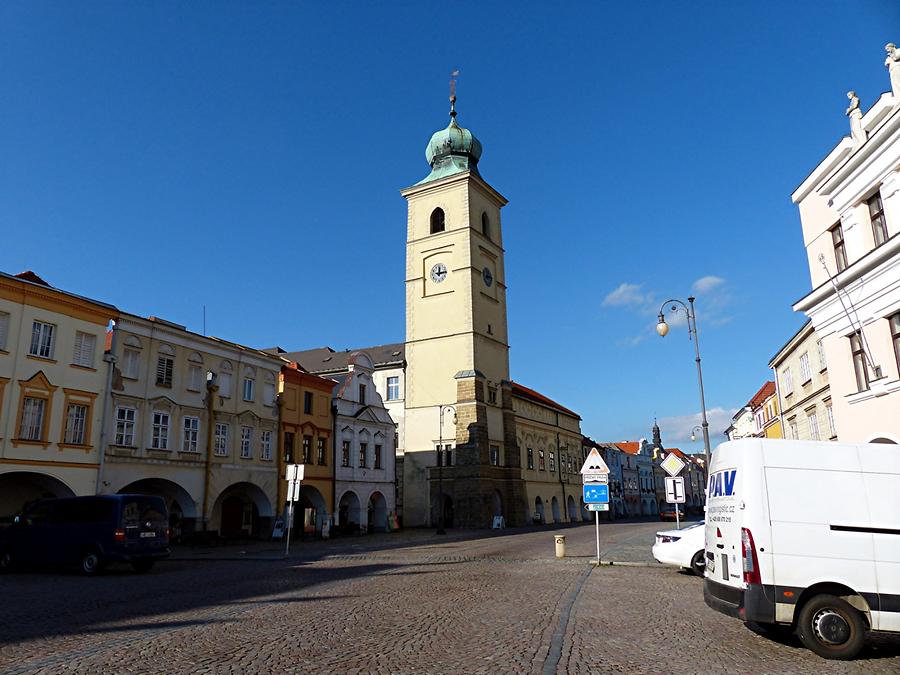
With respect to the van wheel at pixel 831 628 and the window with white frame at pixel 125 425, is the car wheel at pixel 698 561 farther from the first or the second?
the window with white frame at pixel 125 425

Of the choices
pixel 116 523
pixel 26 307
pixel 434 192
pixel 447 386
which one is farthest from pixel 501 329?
pixel 116 523

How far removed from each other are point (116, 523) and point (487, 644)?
501 inches

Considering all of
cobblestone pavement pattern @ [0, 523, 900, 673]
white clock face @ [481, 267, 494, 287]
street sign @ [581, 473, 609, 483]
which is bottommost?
cobblestone pavement pattern @ [0, 523, 900, 673]

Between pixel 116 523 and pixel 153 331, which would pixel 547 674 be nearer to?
pixel 116 523

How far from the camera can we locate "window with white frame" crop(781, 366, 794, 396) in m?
37.6

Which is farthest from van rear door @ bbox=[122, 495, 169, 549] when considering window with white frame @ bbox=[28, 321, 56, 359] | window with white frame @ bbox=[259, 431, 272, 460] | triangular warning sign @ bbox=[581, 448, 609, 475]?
window with white frame @ bbox=[259, 431, 272, 460]

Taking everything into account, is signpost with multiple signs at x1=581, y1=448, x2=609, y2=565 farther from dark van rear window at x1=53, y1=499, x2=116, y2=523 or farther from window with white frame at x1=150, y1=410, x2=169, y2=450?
window with white frame at x1=150, y1=410, x2=169, y2=450

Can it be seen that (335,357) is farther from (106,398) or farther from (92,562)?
(92,562)

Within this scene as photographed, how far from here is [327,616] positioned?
10641mm

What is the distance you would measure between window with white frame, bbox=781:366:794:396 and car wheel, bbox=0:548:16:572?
1409 inches

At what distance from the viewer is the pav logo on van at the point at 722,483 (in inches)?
344

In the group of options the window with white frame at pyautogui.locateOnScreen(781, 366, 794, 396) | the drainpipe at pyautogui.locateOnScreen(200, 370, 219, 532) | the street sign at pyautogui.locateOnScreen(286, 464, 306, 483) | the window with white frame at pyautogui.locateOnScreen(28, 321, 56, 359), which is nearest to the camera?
the street sign at pyautogui.locateOnScreen(286, 464, 306, 483)

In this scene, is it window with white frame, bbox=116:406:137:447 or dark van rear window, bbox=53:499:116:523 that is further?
window with white frame, bbox=116:406:137:447

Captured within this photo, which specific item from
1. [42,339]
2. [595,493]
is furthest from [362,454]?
[595,493]
